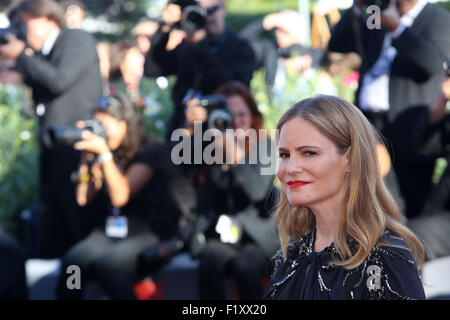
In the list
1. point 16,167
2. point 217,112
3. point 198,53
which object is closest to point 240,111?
point 217,112

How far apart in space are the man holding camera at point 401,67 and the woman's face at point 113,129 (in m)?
1.40

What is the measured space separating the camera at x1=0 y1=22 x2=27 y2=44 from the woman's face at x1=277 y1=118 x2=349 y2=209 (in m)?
3.00

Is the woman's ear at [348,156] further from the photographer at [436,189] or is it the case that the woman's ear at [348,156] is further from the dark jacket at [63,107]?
the dark jacket at [63,107]

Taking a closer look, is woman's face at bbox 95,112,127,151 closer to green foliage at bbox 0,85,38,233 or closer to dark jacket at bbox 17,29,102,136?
dark jacket at bbox 17,29,102,136

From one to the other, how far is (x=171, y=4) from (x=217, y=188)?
1213 mm

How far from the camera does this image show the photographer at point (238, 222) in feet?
13.3

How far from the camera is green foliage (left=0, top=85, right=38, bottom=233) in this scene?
5887 mm

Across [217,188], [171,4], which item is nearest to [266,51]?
[171,4]

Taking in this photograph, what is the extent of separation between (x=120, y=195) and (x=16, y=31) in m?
1.35

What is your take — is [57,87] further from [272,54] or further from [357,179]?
[357,179]

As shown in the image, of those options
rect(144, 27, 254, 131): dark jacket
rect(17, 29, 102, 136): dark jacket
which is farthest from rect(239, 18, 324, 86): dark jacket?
rect(17, 29, 102, 136): dark jacket

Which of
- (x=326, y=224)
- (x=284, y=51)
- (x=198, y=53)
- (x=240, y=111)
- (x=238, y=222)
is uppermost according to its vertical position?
(x=198, y=53)

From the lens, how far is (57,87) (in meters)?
4.92

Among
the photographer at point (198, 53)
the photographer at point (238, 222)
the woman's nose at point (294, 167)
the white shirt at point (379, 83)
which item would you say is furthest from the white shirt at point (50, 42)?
the woman's nose at point (294, 167)
